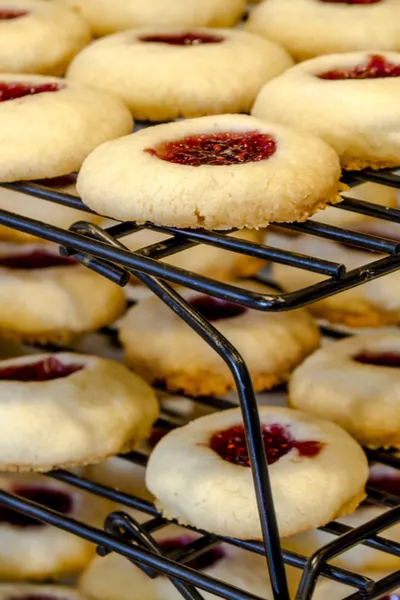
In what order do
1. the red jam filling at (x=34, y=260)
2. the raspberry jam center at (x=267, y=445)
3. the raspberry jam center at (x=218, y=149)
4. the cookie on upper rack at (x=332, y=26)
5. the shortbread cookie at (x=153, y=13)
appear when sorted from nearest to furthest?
the raspberry jam center at (x=218, y=149) < the raspberry jam center at (x=267, y=445) < the cookie on upper rack at (x=332, y=26) < the shortbread cookie at (x=153, y=13) < the red jam filling at (x=34, y=260)

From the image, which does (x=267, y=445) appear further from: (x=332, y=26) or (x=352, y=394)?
(x=332, y=26)

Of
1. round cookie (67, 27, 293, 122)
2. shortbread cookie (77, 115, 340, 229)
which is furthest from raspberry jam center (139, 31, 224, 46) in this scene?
shortbread cookie (77, 115, 340, 229)

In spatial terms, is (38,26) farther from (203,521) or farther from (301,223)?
(203,521)

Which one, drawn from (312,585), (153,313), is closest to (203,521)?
(312,585)

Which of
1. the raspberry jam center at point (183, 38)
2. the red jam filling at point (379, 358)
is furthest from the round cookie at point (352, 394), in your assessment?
the raspberry jam center at point (183, 38)

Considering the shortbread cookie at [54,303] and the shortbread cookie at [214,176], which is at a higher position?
the shortbread cookie at [214,176]

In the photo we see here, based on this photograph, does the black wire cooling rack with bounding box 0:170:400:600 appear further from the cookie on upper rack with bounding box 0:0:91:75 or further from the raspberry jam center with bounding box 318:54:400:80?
the cookie on upper rack with bounding box 0:0:91:75

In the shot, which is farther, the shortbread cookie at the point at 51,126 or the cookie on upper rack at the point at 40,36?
the cookie on upper rack at the point at 40,36

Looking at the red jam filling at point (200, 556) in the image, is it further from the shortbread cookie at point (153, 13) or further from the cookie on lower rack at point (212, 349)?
the shortbread cookie at point (153, 13)
